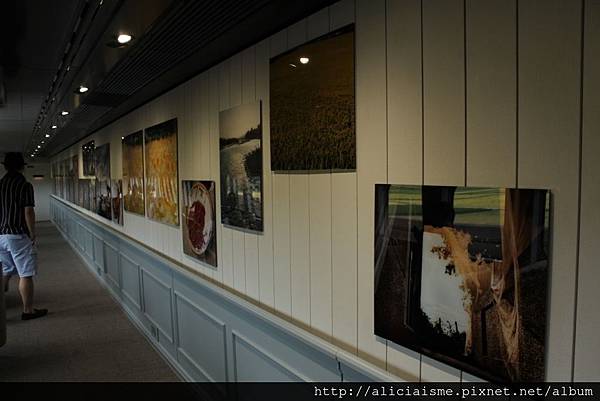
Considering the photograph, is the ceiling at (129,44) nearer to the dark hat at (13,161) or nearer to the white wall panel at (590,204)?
the dark hat at (13,161)

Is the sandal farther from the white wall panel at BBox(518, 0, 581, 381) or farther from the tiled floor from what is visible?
the white wall panel at BBox(518, 0, 581, 381)

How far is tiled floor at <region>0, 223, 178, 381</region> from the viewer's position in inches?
157

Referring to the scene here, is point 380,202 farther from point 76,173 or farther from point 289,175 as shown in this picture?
point 76,173

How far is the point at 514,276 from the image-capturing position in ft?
4.26

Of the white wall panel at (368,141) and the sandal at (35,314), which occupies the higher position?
the white wall panel at (368,141)

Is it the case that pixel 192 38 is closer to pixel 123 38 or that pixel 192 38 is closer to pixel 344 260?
pixel 123 38

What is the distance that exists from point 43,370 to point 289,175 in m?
3.55

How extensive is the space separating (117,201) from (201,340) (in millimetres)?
3692

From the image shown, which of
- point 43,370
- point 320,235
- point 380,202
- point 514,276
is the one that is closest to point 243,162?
point 320,235

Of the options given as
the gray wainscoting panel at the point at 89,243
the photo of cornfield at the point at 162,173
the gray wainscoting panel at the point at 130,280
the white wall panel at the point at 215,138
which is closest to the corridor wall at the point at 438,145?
the white wall panel at the point at 215,138

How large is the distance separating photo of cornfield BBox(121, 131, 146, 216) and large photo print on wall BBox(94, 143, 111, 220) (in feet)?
3.88

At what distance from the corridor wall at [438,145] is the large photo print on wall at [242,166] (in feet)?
0.29

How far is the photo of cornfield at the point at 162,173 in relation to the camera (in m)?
4.09

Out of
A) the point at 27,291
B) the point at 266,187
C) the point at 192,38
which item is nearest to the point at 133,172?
the point at 27,291
